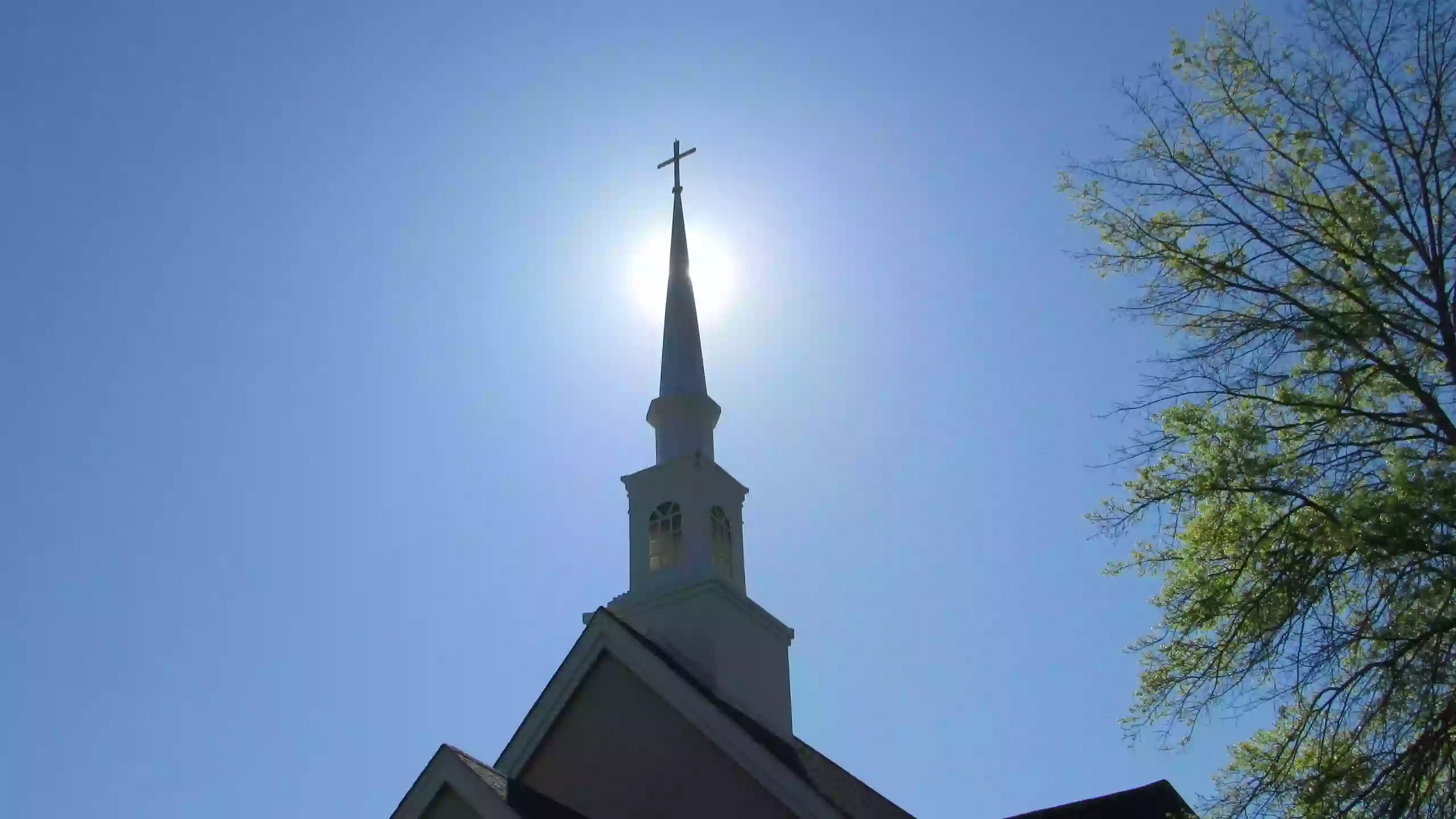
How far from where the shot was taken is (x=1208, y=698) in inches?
417

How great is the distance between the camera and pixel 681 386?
72.0 ft

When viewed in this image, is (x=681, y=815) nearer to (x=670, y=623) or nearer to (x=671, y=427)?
(x=670, y=623)

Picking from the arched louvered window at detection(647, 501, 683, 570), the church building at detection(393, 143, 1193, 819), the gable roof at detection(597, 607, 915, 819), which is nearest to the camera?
the church building at detection(393, 143, 1193, 819)

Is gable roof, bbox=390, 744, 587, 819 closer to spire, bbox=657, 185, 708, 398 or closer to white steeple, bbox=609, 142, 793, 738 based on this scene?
white steeple, bbox=609, 142, 793, 738

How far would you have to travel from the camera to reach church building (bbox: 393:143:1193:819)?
14.9m

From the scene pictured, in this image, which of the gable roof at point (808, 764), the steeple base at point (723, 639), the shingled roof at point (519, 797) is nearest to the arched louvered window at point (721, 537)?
the steeple base at point (723, 639)

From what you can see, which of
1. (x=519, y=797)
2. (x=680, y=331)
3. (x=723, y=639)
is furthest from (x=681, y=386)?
(x=519, y=797)

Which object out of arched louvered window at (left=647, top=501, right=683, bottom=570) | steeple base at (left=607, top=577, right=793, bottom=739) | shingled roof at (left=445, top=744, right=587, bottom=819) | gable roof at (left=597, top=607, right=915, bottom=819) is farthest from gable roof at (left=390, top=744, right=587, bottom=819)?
arched louvered window at (left=647, top=501, right=683, bottom=570)

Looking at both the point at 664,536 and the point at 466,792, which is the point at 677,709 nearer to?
the point at 466,792

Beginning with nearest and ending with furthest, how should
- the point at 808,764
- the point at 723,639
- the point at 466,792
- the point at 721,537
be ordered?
the point at 466,792, the point at 808,764, the point at 723,639, the point at 721,537

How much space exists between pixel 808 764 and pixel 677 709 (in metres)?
2.67

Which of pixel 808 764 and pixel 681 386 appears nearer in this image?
pixel 808 764

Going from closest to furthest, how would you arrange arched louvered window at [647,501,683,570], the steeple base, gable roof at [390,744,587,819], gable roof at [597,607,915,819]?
gable roof at [390,744,587,819]
gable roof at [597,607,915,819]
the steeple base
arched louvered window at [647,501,683,570]

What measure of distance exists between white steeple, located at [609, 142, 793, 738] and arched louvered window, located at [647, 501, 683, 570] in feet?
0.04
